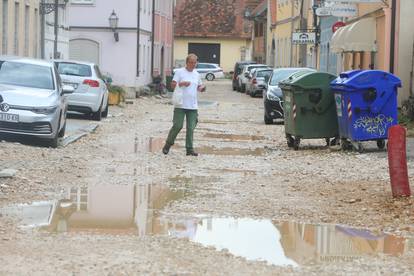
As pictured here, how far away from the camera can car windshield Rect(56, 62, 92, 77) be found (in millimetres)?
25359

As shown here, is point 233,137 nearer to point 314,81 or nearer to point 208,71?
point 314,81

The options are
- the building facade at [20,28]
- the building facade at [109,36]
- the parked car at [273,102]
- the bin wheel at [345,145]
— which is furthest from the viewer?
the building facade at [109,36]

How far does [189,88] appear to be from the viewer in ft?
53.4

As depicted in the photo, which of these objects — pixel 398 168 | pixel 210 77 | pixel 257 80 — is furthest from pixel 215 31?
pixel 398 168

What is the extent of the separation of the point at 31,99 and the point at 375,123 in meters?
6.05

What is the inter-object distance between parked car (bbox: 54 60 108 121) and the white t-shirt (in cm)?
919

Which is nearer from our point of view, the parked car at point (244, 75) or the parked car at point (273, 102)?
the parked car at point (273, 102)

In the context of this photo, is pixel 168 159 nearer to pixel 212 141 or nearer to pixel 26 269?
pixel 212 141

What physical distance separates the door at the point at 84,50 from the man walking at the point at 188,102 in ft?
88.8

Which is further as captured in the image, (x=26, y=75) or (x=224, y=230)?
(x=26, y=75)

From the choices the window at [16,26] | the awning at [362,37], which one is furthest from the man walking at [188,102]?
the awning at [362,37]

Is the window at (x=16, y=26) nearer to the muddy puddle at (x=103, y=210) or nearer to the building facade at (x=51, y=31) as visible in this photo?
the building facade at (x=51, y=31)

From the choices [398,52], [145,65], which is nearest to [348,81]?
[398,52]

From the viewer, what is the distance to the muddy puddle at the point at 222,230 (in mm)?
8250
